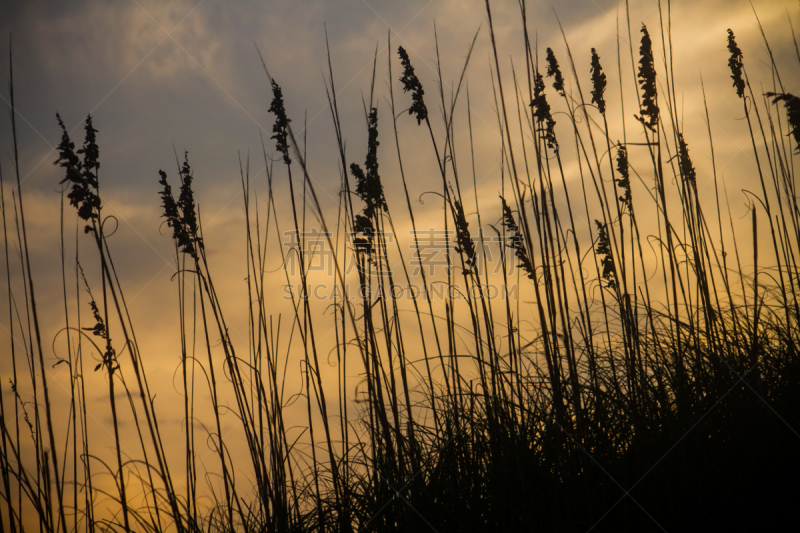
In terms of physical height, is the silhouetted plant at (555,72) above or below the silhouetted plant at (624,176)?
above

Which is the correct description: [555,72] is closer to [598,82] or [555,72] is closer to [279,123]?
[598,82]

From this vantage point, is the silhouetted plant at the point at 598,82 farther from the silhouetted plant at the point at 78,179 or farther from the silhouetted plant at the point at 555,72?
the silhouetted plant at the point at 78,179

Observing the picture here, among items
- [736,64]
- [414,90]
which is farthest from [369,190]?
[736,64]

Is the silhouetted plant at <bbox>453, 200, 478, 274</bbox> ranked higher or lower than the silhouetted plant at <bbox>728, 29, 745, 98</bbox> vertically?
lower

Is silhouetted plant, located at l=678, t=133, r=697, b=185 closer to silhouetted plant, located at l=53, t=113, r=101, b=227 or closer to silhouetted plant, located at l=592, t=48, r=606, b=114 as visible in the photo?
silhouetted plant, located at l=592, t=48, r=606, b=114

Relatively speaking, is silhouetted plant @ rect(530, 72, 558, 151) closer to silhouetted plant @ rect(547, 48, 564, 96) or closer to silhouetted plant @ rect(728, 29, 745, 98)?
silhouetted plant @ rect(547, 48, 564, 96)

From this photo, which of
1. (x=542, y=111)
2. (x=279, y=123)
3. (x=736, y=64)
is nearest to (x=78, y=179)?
(x=279, y=123)

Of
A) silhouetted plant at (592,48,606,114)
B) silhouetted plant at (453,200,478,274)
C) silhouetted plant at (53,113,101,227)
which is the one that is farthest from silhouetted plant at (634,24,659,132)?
silhouetted plant at (53,113,101,227)

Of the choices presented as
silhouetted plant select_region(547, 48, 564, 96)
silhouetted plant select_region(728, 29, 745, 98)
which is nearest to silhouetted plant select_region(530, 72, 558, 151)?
silhouetted plant select_region(547, 48, 564, 96)

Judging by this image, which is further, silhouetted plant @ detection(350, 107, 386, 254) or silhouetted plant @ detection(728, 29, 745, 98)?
silhouetted plant @ detection(728, 29, 745, 98)

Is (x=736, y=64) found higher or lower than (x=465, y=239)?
higher

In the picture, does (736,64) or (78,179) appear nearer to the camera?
(78,179)

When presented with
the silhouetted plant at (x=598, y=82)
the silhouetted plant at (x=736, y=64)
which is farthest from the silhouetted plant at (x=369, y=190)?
the silhouetted plant at (x=736, y=64)

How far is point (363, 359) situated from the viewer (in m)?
1.38
